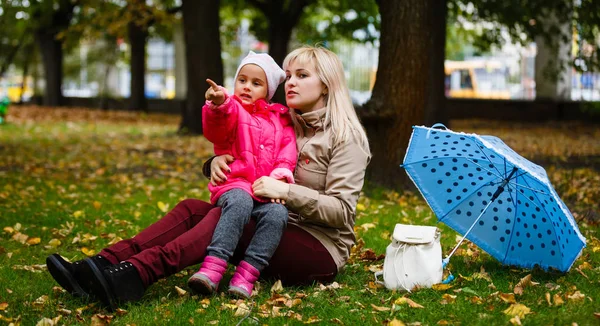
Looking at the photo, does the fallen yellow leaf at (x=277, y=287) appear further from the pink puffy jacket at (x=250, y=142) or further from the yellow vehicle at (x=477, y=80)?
the yellow vehicle at (x=477, y=80)

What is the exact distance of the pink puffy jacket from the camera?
156 inches

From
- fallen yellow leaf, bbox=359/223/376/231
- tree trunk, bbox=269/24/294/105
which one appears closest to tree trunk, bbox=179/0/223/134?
tree trunk, bbox=269/24/294/105

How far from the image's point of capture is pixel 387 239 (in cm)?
573

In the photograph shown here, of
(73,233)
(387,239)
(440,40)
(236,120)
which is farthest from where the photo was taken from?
(440,40)

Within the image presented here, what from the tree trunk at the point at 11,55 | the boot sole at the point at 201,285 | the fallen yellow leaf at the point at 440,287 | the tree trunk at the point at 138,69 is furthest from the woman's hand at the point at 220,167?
the tree trunk at the point at 11,55

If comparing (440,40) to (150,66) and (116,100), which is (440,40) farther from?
(150,66)

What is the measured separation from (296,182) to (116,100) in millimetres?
29796

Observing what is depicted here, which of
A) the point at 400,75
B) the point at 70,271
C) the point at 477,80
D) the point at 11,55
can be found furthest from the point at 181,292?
the point at 11,55

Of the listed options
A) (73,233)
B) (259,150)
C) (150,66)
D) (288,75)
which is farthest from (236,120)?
(150,66)

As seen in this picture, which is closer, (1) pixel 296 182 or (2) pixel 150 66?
(1) pixel 296 182

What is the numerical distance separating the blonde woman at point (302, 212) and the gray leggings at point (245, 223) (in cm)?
7

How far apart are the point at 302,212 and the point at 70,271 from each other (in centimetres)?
120

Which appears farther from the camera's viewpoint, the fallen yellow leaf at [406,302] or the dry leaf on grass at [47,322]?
the fallen yellow leaf at [406,302]

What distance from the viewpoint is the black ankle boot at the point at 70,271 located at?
149 inches
